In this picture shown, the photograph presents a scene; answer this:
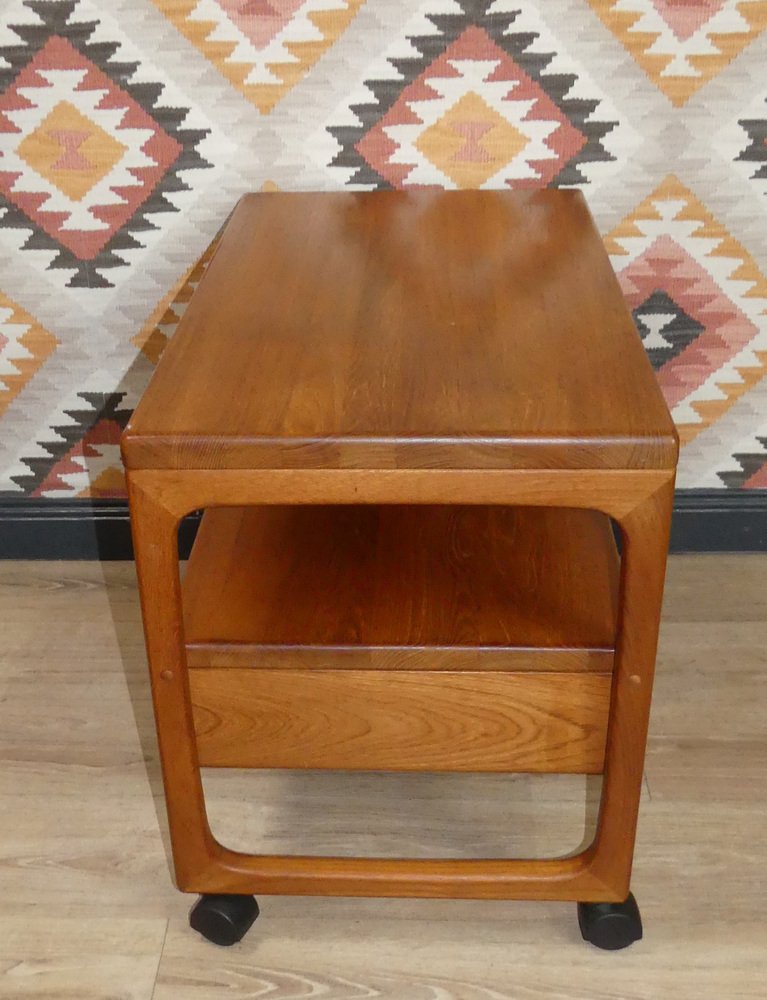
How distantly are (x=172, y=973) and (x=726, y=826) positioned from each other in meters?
0.58

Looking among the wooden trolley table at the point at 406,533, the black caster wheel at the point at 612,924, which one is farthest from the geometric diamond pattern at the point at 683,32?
the black caster wheel at the point at 612,924

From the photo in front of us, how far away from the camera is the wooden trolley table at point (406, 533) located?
80 cm

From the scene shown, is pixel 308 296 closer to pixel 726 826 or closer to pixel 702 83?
pixel 702 83

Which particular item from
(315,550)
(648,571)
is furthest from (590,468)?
(315,550)

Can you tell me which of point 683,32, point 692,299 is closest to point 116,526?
point 692,299

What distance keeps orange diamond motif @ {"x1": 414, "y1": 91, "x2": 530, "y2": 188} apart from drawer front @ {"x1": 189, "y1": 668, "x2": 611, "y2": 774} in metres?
0.66

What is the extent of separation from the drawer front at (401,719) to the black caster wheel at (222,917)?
162 millimetres

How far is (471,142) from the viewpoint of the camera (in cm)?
128

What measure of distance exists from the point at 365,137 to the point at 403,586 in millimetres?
587

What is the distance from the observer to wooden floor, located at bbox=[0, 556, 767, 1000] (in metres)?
1.02

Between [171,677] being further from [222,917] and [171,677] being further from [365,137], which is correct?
[365,137]

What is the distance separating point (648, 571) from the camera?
2.68ft

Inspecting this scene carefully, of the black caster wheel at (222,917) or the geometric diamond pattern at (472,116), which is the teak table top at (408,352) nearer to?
the geometric diamond pattern at (472,116)

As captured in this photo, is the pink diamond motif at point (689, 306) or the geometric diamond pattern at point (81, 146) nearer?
the geometric diamond pattern at point (81, 146)
